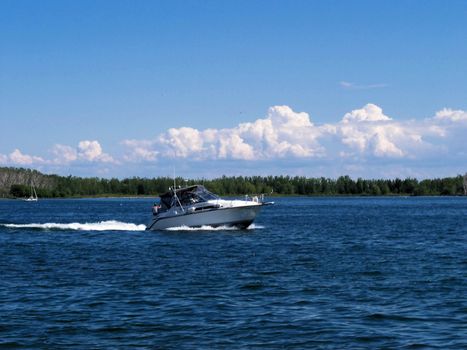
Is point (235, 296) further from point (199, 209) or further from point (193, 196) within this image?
point (193, 196)

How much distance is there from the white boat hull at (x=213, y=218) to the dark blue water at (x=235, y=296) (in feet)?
29.6

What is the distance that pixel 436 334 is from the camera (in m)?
21.3

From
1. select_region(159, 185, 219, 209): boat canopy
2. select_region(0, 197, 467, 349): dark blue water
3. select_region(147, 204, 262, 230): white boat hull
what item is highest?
select_region(159, 185, 219, 209): boat canopy

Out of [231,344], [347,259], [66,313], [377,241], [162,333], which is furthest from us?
[377,241]

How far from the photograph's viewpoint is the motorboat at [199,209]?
61469 millimetres

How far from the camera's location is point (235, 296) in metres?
28.1

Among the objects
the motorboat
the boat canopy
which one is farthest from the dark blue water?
the boat canopy

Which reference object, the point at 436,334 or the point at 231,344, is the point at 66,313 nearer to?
the point at 231,344

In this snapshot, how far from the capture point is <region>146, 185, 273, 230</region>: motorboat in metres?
61.5

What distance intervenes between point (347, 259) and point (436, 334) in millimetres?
21044

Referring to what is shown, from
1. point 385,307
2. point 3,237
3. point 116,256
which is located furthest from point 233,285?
point 3,237

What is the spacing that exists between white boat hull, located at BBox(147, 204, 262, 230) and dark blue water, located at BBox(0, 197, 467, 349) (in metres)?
9.02

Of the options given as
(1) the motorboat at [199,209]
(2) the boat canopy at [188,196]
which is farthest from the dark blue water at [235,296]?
(2) the boat canopy at [188,196]

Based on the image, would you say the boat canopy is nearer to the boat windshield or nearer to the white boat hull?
the boat windshield
